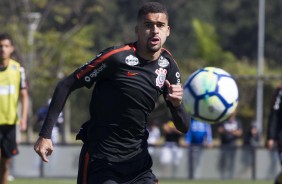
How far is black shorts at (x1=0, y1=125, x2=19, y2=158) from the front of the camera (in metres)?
11.2

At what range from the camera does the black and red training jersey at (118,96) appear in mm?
6625

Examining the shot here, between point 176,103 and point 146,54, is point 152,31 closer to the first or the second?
point 146,54

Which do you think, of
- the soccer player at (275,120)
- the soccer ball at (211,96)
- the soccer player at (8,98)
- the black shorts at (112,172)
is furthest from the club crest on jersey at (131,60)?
the soccer player at (275,120)

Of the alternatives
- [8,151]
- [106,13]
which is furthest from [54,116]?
[106,13]

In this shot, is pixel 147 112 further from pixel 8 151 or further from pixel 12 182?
pixel 12 182

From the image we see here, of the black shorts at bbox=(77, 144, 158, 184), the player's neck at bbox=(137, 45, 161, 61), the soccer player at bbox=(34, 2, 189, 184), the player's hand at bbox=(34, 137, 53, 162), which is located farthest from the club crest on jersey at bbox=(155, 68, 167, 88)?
the player's hand at bbox=(34, 137, 53, 162)

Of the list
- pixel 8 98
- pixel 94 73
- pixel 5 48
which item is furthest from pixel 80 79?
pixel 8 98

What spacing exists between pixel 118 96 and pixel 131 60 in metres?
0.29

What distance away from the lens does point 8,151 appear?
36.9 ft

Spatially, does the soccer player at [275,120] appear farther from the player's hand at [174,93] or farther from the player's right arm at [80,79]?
the player's right arm at [80,79]

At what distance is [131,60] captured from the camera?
671 cm

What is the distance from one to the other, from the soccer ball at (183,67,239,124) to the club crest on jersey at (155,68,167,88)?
276 centimetres

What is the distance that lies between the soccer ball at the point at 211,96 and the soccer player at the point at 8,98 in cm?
254

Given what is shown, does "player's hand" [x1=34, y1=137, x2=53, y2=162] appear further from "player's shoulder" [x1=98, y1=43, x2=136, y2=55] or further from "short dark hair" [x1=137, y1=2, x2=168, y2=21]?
"short dark hair" [x1=137, y1=2, x2=168, y2=21]
